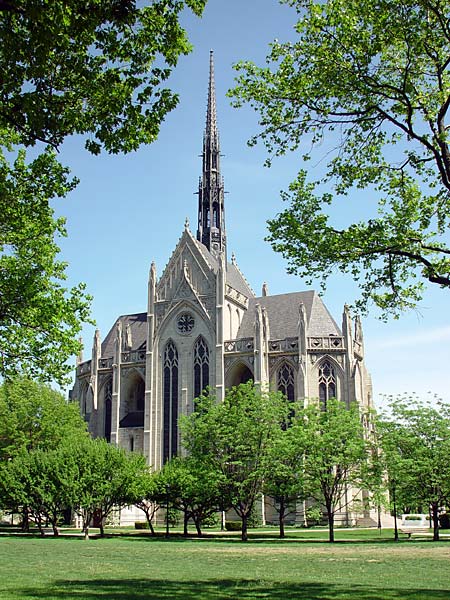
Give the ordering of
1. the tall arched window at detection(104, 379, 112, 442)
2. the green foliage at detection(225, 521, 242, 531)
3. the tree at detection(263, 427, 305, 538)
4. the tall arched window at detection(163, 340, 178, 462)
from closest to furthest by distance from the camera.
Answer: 1. the tree at detection(263, 427, 305, 538)
2. the green foliage at detection(225, 521, 242, 531)
3. the tall arched window at detection(163, 340, 178, 462)
4. the tall arched window at detection(104, 379, 112, 442)

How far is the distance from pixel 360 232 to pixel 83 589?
960 cm

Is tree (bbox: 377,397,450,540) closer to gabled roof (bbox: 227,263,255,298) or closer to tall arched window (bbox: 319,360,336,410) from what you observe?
tall arched window (bbox: 319,360,336,410)

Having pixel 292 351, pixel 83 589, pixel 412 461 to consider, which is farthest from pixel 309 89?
pixel 292 351

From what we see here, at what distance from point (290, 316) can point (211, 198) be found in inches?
719

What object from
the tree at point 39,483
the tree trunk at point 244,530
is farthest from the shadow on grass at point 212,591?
the tree at point 39,483

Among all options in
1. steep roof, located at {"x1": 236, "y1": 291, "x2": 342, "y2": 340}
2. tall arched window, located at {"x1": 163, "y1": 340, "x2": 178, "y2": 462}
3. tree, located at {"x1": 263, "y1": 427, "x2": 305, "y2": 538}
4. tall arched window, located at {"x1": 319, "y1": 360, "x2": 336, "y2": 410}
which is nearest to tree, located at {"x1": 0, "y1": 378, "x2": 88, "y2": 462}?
tall arched window, located at {"x1": 163, "y1": 340, "x2": 178, "y2": 462}

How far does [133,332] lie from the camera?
2768 inches

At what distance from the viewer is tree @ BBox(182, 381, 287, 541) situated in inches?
1537

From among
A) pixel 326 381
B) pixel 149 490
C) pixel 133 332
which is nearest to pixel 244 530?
pixel 149 490

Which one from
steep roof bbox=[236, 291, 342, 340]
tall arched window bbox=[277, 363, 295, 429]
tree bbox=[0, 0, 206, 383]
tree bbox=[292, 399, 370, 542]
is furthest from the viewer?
steep roof bbox=[236, 291, 342, 340]

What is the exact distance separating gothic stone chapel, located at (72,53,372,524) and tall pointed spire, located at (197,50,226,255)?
3.80m

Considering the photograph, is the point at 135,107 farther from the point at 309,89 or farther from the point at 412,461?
the point at 412,461

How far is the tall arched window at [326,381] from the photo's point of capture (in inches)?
2253

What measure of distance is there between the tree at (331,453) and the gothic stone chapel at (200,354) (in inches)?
662
